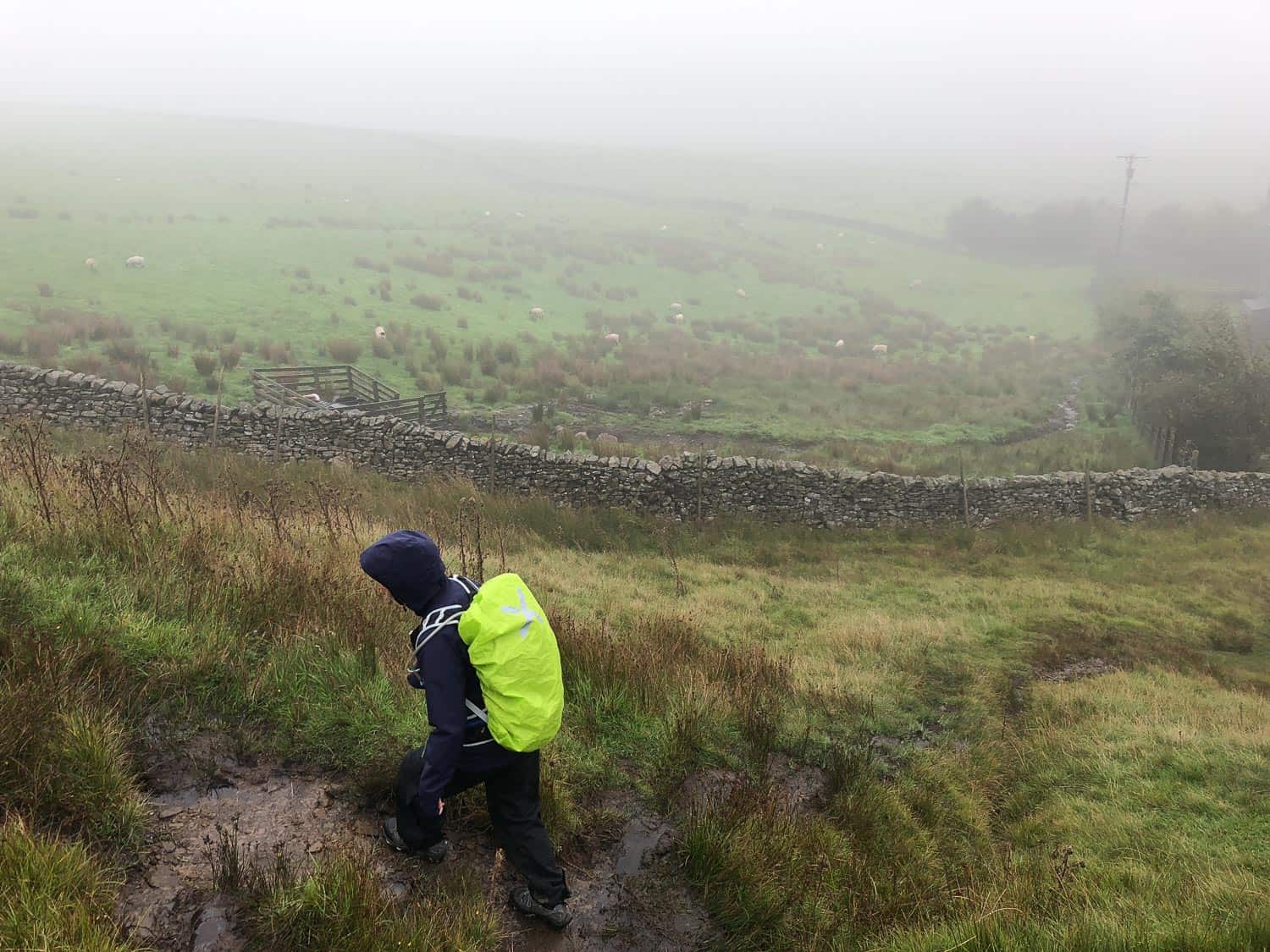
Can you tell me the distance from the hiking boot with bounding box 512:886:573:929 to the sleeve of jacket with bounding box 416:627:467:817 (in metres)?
0.79

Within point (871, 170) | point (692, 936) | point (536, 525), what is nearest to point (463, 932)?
point (692, 936)

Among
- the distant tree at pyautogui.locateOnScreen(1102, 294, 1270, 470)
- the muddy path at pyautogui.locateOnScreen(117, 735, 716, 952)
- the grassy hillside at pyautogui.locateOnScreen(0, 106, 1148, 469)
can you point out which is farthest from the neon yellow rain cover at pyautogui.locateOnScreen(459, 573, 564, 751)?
the distant tree at pyautogui.locateOnScreen(1102, 294, 1270, 470)

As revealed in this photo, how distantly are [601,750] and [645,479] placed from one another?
29.8 ft

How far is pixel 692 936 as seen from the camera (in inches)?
138

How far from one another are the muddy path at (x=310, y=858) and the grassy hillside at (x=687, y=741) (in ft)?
0.27

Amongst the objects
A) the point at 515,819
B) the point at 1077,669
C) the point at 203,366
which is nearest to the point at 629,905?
the point at 515,819

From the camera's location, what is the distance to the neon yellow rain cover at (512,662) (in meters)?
2.97

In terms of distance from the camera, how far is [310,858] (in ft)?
10.7

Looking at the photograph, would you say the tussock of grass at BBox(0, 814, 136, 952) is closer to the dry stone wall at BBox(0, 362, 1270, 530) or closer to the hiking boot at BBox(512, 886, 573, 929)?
the hiking boot at BBox(512, 886, 573, 929)

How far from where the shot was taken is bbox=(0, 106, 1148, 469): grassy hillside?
20.8 m

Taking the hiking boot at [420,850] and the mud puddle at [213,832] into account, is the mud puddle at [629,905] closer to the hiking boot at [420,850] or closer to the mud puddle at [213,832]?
the hiking boot at [420,850]

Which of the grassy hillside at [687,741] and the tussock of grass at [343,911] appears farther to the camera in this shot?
the grassy hillside at [687,741]

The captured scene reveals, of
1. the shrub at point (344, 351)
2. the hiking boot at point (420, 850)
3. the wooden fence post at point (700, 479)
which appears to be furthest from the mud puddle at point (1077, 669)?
the shrub at point (344, 351)

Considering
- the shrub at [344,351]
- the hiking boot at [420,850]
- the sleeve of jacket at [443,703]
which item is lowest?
the hiking boot at [420,850]
